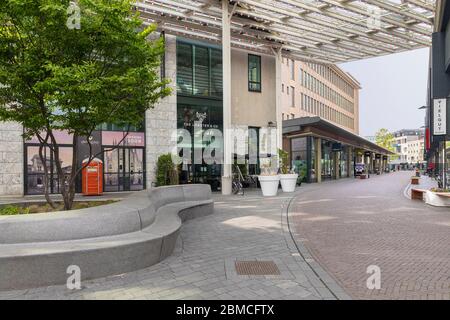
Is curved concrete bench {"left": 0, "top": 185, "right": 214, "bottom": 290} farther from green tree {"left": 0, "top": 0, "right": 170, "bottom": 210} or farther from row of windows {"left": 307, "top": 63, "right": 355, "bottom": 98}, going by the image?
row of windows {"left": 307, "top": 63, "right": 355, "bottom": 98}

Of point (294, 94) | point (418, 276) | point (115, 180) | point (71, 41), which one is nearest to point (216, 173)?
point (115, 180)

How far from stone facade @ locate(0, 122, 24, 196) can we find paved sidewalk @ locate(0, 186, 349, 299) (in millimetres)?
11048

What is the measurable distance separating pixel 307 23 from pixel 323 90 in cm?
3189

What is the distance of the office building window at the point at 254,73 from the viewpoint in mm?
23328

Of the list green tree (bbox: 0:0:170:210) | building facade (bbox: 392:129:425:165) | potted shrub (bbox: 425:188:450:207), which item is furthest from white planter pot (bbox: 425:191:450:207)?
building facade (bbox: 392:129:425:165)

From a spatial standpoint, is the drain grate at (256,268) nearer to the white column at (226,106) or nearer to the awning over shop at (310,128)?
the white column at (226,106)

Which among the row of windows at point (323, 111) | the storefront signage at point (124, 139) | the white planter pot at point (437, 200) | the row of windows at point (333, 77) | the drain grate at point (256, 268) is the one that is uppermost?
the row of windows at point (333, 77)

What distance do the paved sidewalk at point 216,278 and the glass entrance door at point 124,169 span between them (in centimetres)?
1131

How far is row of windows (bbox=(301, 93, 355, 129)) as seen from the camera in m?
43.8

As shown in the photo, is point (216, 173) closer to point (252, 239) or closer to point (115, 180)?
point (115, 180)

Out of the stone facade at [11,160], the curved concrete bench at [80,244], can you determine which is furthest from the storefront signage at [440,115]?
the stone facade at [11,160]

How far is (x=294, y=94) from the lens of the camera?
40.4 metres

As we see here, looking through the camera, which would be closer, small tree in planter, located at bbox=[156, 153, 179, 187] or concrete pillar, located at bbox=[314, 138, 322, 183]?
small tree in planter, located at bbox=[156, 153, 179, 187]
